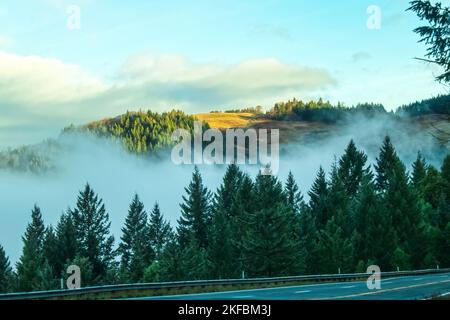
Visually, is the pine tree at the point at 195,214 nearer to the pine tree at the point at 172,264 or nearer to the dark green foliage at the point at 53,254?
the pine tree at the point at 172,264

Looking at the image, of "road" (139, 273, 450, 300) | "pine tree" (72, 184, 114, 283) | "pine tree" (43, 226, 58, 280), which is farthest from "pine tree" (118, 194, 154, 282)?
"road" (139, 273, 450, 300)

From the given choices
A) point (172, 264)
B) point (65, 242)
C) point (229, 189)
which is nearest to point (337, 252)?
point (172, 264)

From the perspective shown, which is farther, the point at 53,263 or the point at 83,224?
the point at 83,224

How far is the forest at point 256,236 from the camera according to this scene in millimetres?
74312

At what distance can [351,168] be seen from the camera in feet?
370

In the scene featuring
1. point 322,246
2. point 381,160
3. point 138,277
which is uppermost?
point 381,160

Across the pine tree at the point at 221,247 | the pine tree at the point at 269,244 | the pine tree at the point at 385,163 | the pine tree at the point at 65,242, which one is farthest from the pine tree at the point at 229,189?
the pine tree at the point at 385,163

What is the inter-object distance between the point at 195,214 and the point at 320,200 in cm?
1901

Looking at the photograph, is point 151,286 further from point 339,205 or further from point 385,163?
point 385,163
